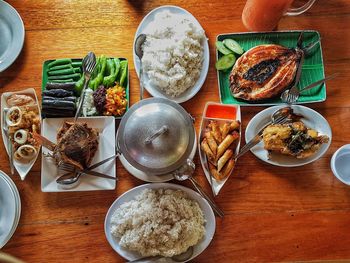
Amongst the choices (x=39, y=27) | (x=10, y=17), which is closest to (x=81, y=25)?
(x=39, y=27)

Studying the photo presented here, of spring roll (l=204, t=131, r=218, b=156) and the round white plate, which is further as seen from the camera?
the round white plate

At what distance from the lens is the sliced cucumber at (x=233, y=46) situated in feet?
5.36

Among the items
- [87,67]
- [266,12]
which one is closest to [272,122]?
[266,12]

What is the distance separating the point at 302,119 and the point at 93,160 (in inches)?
33.2

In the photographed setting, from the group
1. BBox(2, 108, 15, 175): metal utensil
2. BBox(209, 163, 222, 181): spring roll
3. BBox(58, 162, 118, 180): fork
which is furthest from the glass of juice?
BBox(2, 108, 15, 175): metal utensil

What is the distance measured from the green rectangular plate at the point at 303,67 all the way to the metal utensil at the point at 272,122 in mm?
56

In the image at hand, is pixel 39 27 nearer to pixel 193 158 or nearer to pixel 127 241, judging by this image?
pixel 193 158

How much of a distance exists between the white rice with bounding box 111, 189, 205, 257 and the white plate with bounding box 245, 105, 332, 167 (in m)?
0.34

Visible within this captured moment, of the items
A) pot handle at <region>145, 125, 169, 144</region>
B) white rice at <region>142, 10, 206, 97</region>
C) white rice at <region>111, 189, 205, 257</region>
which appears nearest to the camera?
pot handle at <region>145, 125, 169, 144</region>

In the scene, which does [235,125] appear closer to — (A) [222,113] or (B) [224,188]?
(A) [222,113]

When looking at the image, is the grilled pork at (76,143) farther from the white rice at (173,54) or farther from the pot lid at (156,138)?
the white rice at (173,54)

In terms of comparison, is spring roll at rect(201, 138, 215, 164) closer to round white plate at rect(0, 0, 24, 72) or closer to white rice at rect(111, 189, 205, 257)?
white rice at rect(111, 189, 205, 257)

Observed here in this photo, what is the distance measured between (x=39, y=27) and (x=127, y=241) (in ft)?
3.12

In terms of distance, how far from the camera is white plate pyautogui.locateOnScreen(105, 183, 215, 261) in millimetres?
1504
